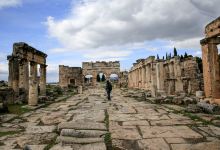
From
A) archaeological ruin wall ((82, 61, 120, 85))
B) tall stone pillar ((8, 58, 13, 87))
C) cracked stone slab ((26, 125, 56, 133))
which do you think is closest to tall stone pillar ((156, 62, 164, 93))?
tall stone pillar ((8, 58, 13, 87))

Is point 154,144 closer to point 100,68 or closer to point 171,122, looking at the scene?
point 171,122

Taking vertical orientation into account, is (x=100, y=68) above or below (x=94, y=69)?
above

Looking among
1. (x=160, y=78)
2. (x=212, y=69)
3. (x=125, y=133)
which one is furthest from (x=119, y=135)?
(x=160, y=78)

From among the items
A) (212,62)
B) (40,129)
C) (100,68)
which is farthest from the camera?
(100,68)

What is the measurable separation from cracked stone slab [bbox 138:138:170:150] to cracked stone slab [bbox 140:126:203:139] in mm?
371

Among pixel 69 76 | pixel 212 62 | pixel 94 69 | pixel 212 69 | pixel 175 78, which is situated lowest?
pixel 175 78

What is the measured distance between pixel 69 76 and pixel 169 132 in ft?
143

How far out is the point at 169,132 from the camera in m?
6.71

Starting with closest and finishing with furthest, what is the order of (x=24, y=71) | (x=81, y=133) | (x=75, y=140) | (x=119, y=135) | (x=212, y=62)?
1. (x=75, y=140)
2. (x=81, y=133)
3. (x=119, y=135)
4. (x=212, y=62)
5. (x=24, y=71)

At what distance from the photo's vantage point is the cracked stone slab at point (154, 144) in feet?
17.7

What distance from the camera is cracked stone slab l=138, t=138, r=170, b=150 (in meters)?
5.39

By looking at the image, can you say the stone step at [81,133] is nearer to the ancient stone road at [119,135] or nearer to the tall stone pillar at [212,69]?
the ancient stone road at [119,135]

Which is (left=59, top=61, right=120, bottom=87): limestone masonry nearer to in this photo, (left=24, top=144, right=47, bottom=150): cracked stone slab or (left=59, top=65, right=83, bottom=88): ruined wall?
(left=59, top=65, right=83, bottom=88): ruined wall

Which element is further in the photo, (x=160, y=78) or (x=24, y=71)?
(x=160, y=78)
